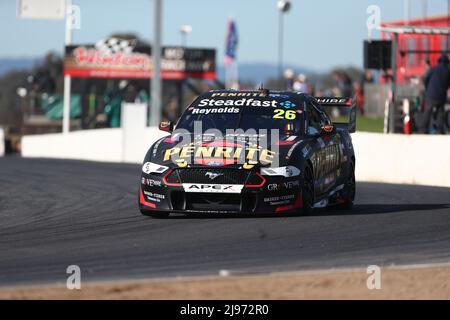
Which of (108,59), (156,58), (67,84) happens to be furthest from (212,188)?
(108,59)

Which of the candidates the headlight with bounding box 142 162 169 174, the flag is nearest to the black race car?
the headlight with bounding box 142 162 169 174

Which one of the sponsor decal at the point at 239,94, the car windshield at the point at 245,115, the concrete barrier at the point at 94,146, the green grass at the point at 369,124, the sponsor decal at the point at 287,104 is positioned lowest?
the concrete barrier at the point at 94,146

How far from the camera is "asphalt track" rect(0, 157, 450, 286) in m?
9.64

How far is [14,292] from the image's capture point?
817 centimetres

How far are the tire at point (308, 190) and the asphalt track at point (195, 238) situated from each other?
158mm

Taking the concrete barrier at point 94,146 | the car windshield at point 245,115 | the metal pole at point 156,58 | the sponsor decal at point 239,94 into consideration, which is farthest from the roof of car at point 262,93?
the metal pole at point 156,58

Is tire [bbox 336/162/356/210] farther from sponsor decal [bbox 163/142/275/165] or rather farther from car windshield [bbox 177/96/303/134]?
sponsor decal [bbox 163/142/275/165]

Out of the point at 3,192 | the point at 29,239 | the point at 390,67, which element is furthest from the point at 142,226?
the point at 390,67

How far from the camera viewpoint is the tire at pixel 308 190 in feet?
43.5

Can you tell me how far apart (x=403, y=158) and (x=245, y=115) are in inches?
278

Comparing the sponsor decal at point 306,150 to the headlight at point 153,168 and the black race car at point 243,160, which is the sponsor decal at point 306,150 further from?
the headlight at point 153,168

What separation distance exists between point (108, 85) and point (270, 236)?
108ft

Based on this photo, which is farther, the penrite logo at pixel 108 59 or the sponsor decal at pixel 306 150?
the penrite logo at pixel 108 59
